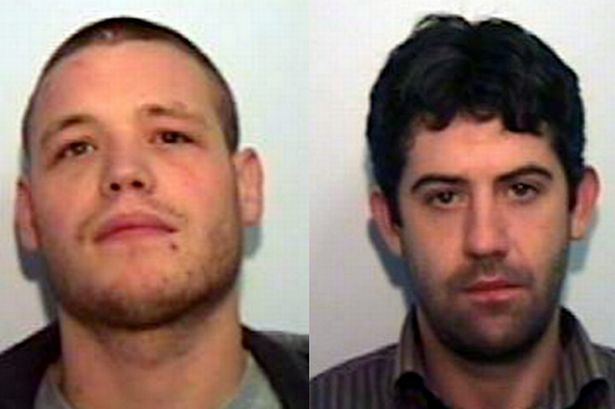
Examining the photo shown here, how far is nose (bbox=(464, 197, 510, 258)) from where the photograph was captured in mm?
1046

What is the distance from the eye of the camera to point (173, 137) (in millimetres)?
1034

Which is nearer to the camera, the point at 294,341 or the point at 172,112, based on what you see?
the point at 172,112

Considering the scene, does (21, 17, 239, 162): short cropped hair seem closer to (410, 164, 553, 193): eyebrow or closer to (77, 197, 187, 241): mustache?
(77, 197, 187, 241): mustache

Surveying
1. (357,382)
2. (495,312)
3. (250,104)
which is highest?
(250,104)

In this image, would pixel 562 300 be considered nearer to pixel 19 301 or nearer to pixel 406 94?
pixel 406 94

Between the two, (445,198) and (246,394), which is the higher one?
(445,198)

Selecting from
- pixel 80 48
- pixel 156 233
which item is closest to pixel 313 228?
pixel 156 233

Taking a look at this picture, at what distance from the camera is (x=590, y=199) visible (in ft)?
3.77

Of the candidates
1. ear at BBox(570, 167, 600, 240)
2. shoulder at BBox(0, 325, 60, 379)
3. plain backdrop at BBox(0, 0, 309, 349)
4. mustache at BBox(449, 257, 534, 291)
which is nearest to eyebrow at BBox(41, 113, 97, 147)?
plain backdrop at BBox(0, 0, 309, 349)

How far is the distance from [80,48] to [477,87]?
0.45 metres

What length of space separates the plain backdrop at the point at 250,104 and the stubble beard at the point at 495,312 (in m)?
0.17

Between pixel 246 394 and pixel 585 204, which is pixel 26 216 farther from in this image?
pixel 585 204

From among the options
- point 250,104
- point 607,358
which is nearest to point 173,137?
point 250,104

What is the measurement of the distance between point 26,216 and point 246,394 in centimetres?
32
